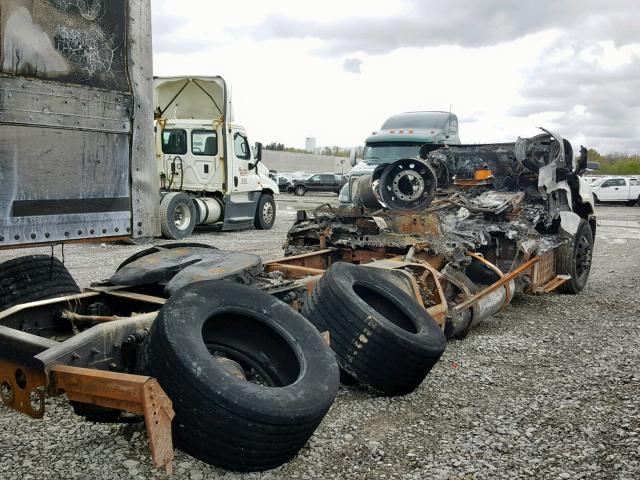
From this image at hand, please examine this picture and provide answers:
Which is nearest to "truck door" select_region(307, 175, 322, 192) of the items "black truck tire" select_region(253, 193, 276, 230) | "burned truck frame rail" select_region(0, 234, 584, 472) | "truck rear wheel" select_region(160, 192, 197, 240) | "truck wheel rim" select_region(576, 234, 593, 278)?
"black truck tire" select_region(253, 193, 276, 230)

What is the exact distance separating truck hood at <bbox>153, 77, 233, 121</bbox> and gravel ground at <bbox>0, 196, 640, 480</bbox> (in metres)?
9.97

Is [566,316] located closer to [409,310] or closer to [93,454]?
[409,310]

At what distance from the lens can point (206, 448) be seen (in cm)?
274

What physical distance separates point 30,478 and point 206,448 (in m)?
0.92

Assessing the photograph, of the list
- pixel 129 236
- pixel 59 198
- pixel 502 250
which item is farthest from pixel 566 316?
pixel 59 198

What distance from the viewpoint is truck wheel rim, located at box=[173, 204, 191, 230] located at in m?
13.5

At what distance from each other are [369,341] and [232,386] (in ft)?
4.58

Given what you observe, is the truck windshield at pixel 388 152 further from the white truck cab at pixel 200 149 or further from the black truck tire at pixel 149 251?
the black truck tire at pixel 149 251

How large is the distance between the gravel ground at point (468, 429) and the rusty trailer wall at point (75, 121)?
1.14 metres

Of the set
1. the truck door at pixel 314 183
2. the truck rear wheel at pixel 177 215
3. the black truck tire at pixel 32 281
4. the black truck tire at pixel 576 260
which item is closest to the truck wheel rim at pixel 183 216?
the truck rear wheel at pixel 177 215

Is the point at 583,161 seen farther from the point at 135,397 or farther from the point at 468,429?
the point at 135,397

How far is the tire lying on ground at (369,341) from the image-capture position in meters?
3.91

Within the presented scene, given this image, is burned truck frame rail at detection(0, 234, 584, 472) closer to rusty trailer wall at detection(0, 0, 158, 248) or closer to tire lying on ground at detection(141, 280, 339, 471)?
tire lying on ground at detection(141, 280, 339, 471)

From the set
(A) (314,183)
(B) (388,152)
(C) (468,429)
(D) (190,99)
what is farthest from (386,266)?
(A) (314,183)
